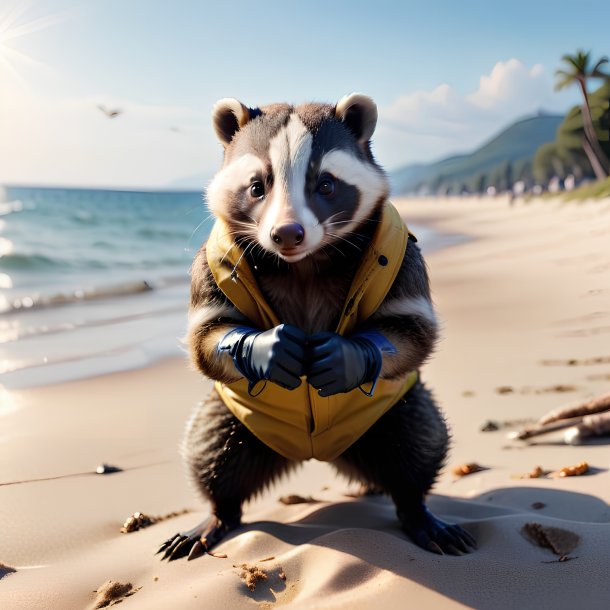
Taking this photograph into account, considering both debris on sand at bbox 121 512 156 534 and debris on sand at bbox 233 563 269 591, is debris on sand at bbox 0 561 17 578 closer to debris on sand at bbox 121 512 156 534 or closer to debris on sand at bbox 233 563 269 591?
debris on sand at bbox 121 512 156 534

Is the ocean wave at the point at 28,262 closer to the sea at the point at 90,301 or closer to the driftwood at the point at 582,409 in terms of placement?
the sea at the point at 90,301

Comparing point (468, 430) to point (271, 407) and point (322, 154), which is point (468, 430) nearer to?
point (271, 407)

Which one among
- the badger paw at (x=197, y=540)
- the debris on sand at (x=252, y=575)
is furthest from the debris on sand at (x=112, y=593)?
the debris on sand at (x=252, y=575)

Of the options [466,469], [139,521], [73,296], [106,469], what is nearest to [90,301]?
[73,296]

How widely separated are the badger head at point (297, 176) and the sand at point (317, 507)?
121 cm

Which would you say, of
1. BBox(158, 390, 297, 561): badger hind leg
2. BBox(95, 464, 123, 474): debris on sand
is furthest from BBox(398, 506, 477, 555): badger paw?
BBox(95, 464, 123, 474): debris on sand

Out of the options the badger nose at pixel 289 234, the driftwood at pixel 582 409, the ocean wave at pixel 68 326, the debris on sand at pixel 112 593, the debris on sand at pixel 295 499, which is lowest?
the debris on sand at pixel 295 499

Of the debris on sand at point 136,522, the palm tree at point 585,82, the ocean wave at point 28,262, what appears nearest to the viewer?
the debris on sand at point 136,522

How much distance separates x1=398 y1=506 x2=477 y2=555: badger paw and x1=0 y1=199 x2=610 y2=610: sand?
0.22ft

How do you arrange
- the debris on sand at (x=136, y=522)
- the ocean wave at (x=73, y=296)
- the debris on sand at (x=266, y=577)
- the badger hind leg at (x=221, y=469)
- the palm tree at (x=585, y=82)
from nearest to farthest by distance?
the debris on sand at (x=266, y=577)
the badger hind leg at (x=221, y=469)
the debris on sand at (x=136, y=522)
the ocean wave at (x=73, y=296)
the palm tree at (x=585, y=82)

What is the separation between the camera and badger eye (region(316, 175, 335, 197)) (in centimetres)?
263

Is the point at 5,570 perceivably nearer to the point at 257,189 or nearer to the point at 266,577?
the point at 266,577

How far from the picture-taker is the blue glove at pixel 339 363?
2.45 metres

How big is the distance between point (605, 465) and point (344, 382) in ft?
6.46
